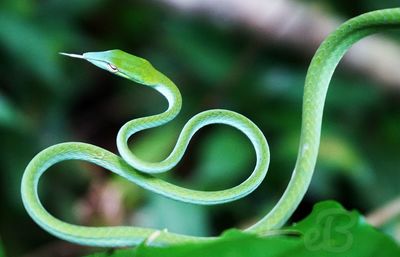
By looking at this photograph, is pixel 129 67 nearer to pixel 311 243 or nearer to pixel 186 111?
pixel 311 243

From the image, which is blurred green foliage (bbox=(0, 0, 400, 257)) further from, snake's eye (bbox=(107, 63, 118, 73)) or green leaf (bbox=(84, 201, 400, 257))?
green leaf (bbox=(84, 201, 400, 257))

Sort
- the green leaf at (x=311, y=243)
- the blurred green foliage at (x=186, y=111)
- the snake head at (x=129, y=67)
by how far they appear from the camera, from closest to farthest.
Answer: the green leaf at (x=311, y=243) → the snake head at (x=129, y=67) → the blurred green foliage at (x=186, y=111)

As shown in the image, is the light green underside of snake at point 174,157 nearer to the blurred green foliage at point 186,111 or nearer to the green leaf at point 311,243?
the green leaf at point 311,243

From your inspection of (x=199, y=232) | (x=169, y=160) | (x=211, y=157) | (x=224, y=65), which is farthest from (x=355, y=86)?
(x=169, y=160)

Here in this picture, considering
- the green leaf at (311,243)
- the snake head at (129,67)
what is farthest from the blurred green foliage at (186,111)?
the green leaf at (311,243)

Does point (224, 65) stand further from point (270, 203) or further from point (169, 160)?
point (169, 160)
